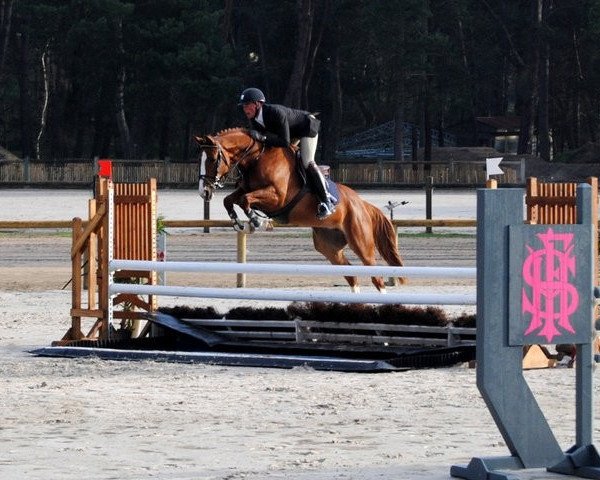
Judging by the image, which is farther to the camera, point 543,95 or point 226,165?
point 543,95

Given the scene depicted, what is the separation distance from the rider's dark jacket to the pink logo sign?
613 cm

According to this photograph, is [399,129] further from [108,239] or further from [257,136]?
[108,239]

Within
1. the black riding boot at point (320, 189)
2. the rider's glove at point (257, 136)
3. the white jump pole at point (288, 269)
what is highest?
the rider's glove at point (257, 136)

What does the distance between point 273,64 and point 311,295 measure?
2398 inches

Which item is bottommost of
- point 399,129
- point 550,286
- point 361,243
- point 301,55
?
point 361,243

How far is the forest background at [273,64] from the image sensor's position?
61.6 metres

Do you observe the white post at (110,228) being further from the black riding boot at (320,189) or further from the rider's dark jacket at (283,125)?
the black riding boot at (320,189)

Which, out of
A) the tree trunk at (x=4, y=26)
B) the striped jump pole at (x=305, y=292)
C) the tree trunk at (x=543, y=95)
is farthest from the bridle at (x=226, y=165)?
the tree trunk at (x=4, y=26)

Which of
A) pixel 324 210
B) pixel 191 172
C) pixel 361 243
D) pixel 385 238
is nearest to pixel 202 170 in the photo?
pixel 324 210

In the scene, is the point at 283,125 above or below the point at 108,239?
above

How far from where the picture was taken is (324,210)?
502 inches

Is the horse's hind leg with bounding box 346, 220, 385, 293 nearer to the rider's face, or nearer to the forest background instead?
the rider's face

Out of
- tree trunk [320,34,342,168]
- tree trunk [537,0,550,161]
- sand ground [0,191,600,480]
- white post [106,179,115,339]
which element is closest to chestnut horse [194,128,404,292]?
white post [106,179,115,339]

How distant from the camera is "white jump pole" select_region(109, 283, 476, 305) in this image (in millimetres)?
10891
